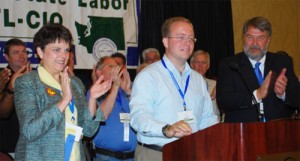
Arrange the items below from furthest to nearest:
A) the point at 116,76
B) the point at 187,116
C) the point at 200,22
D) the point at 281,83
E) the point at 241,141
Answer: the point at 200,22, the point at 116,76, the point at 281,83, the point at 187,116, the point at 241,141

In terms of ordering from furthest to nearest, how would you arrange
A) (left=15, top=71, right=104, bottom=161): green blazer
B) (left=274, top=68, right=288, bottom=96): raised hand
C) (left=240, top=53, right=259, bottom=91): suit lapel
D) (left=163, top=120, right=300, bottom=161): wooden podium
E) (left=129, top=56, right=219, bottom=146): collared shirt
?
(left=240, top=53, right=259, bottom=91): suit lapel → (left=274, top=68, right=288, bottom=96): raised hand → (left=129, top=56, right=219, bottom=146): collared shirt → (left=15, top=71, right=104, bottom=161): green blazer → (left=163, top=120, right=300, bottom=161): wooden podium

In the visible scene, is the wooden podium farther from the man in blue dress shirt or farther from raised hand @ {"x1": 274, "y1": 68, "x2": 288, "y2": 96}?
raised hand @ {"x1": 274, "y1": 68, "x2": 288, "y2": 96}

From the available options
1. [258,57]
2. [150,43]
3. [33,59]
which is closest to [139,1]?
[150,43]

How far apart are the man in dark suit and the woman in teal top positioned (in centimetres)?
96

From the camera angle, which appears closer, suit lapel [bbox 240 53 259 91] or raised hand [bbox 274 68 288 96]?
raised hand [bbox 274 68 288 96]

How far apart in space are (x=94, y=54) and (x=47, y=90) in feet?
10.6

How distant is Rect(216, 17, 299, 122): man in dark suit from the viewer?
299 centimetres

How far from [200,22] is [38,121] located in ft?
15.5

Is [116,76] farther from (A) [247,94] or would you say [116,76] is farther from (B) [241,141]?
(B) [241,141]

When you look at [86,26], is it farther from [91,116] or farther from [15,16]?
[91,116]

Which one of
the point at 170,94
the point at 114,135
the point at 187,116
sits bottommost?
the point at 114,135

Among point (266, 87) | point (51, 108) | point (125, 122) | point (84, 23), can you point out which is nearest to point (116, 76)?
point (125, 122)

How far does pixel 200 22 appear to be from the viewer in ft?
21.8

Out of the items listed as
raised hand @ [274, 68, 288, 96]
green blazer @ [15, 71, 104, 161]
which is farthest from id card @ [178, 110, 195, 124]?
green blazer @ [15, 71, 104, 161]
